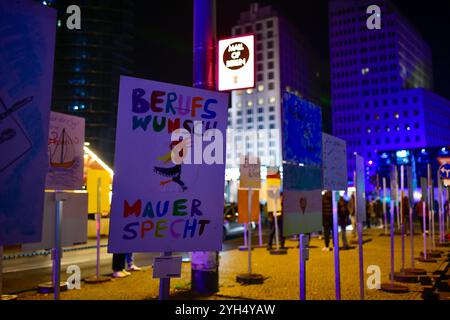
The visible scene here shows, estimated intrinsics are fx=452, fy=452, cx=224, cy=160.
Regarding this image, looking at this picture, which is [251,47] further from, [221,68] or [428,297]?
[428,297]

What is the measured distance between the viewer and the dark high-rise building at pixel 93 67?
76.8 metres

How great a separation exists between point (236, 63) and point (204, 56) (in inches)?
24.0

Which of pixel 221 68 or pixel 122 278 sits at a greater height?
pixel 221 68

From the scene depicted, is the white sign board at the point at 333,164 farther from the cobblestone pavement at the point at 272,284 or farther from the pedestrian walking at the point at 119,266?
the pedestrian walking at the point at 119,266

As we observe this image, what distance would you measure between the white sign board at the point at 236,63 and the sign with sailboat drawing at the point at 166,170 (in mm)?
4096

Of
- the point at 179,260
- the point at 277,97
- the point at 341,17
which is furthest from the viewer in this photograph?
the point at 341,17

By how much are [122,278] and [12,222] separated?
285 inches

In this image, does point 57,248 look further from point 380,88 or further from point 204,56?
point 380,88

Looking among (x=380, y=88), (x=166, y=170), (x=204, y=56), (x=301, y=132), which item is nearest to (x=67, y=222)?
(x=166, y=170)

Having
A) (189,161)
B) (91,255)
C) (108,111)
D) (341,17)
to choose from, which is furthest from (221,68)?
(341,17)

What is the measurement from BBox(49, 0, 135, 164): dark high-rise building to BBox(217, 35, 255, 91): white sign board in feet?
238

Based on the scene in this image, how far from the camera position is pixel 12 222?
297cm

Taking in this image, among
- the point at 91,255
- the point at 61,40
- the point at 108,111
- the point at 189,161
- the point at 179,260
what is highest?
the point at 61,40

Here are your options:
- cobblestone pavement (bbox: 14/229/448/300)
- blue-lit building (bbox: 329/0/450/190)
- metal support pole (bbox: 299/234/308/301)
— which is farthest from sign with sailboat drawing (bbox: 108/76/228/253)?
blue-lit building (bbox: 329/0/450/190)
